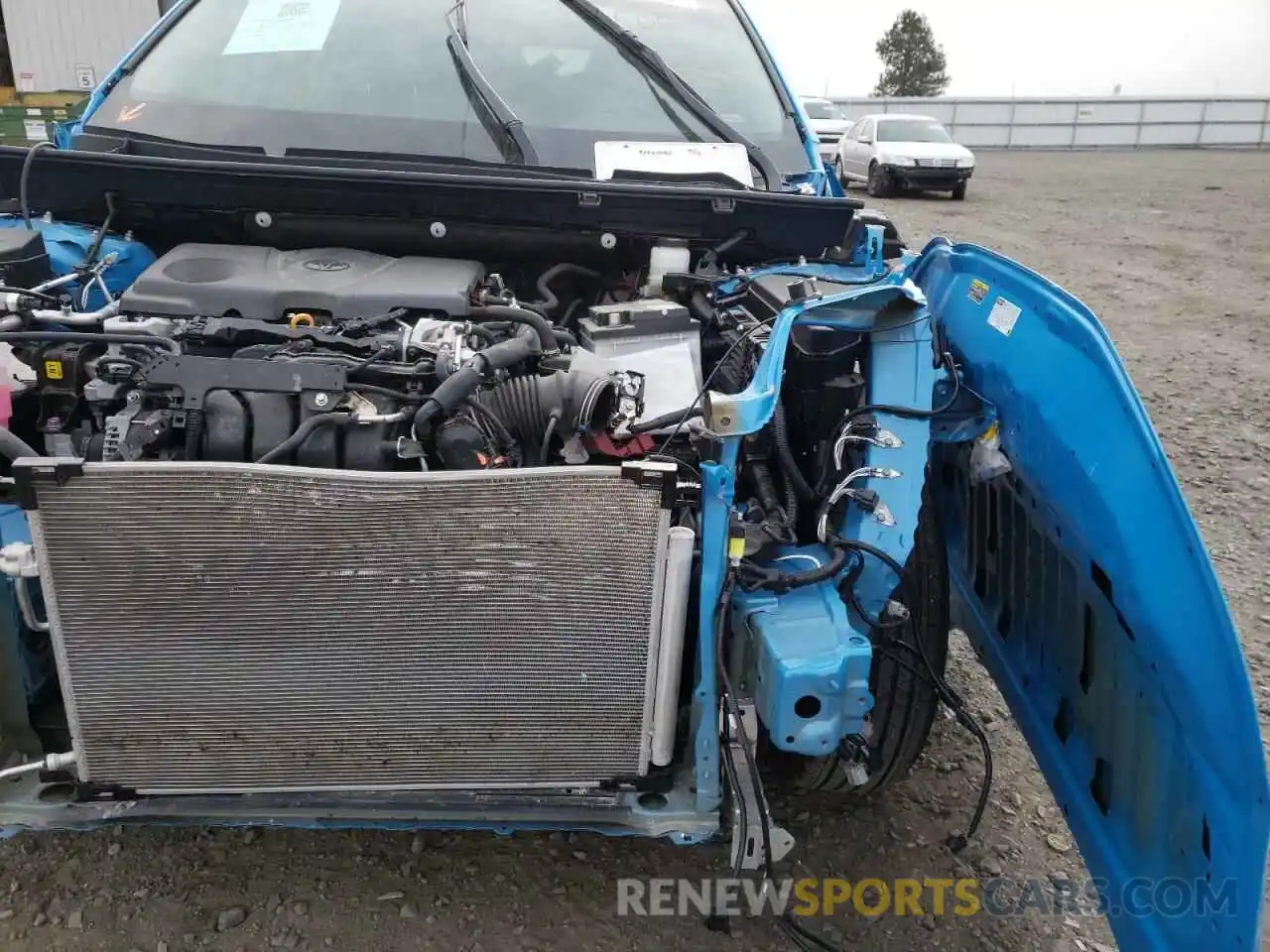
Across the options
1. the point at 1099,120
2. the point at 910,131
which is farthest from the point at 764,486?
the point at 1099,120

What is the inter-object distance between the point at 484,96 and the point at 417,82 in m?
0.21

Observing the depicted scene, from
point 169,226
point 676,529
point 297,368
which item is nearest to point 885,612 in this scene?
point 676,529

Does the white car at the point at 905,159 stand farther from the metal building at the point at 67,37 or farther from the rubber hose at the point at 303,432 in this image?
the rubber hose at the point at 303,432

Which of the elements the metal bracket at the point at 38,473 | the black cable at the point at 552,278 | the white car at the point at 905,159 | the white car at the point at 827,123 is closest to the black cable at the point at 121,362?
the metal bracket at the point at 38,473

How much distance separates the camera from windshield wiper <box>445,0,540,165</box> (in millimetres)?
2629

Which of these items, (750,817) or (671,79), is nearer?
(750,817)

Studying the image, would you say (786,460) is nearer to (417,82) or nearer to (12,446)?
(12,446)

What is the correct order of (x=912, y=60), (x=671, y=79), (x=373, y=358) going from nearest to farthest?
(x=373, y=358), (x=671, y=79), (x=912, y=60)

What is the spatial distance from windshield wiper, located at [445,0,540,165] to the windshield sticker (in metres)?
0.40

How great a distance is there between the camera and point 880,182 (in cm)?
1611

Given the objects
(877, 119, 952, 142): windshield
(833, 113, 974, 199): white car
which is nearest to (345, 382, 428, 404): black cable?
(833, 113, 974, 199): white car

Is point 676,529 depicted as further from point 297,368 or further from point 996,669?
point 996,669

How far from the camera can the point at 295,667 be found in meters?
1.73

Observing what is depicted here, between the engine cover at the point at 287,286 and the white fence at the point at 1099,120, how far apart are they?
29.1m
